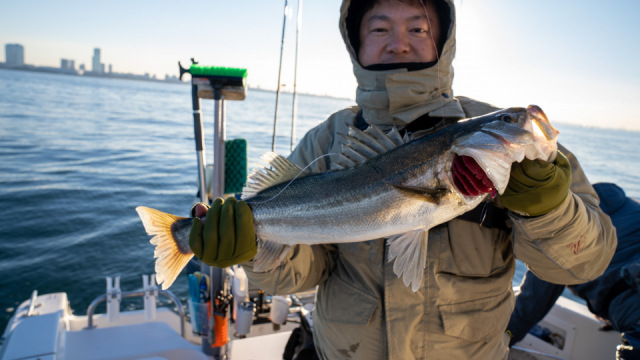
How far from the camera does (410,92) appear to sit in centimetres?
275

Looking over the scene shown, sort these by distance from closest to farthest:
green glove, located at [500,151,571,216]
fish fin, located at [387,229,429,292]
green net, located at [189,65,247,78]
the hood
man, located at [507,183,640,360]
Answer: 1. green glove, located at [500,151,571,216]
2. fish fin, located at [387,229,429,292]
3. the hood
4. man, located at [507,183,640,360]
5. green net, located at [189,65,247,78]

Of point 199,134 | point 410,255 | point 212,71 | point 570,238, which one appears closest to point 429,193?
point 410,255

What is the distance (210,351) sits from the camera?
449 centimetres

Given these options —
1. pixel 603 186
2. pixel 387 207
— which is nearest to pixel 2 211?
pixel 387 207

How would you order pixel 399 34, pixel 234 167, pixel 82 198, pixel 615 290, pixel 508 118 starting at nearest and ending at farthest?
pixel 508 118 → pixel 399 34 → pixel 615 290 → pixel 234 167 → pixel 82 198

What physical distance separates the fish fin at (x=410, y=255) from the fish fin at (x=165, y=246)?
1.53m

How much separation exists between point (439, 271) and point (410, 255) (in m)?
0.35

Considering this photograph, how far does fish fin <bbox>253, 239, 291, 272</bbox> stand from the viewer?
2.63m

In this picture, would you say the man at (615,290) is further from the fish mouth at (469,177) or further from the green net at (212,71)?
the green net at (212,71)

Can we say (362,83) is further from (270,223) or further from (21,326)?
(21,326)

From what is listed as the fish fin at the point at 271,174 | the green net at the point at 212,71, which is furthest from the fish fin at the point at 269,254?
the green net at the point at 212,71

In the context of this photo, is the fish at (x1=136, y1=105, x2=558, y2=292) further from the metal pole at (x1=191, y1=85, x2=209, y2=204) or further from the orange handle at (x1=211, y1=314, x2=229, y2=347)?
the orange handle at (x1=211, y1=314, x2=229, y2=347)

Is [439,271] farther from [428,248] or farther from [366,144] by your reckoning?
[366,144]

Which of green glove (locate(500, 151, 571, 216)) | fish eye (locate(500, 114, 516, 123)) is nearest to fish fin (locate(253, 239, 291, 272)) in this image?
green glove (locate(500, 151, 571, 216))
